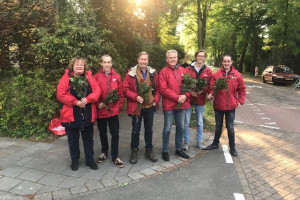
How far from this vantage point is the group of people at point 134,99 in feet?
12.8

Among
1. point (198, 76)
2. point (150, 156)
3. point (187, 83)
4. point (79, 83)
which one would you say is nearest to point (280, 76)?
point (198, 76)

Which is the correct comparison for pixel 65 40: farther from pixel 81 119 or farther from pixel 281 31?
pixel 281 31

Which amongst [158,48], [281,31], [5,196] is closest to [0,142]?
[5,196]

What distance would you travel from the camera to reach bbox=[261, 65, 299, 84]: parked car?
63.5 ft

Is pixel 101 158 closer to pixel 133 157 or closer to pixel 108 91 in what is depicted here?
pixel 133 157

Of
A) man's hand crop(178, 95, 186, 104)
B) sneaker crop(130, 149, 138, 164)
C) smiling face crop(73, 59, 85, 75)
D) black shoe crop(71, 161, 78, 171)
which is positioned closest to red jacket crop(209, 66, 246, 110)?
man's hand crop(178, 95, 186, 104)

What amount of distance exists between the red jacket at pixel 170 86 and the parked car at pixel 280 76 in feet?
60.5

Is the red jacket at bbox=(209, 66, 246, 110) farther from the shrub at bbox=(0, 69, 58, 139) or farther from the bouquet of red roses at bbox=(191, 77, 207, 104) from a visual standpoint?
the shrub at bbox=(0, 69, 58, 139)

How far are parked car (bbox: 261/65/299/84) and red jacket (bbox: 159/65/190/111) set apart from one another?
18.5m

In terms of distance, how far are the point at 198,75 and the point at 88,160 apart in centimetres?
287

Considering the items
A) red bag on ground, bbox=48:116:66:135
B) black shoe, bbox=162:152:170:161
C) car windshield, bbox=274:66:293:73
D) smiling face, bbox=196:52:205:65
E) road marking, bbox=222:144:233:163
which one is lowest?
road marking, bbox=222:144:233:163

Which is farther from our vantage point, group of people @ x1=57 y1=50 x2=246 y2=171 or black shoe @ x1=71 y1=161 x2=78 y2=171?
black shoe @ x1=71 y1=161 x2=78 y2=171

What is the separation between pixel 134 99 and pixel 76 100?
1005mm

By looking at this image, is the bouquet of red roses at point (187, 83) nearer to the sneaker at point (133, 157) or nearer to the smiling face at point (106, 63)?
the smiling face at point (106, 63)
